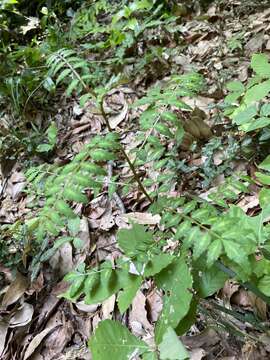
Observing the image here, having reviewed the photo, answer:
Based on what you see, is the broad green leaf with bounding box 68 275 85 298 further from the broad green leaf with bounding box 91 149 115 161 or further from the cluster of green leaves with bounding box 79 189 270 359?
the broad green leaf with bounding box 91 149 115 161

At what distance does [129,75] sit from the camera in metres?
3.22

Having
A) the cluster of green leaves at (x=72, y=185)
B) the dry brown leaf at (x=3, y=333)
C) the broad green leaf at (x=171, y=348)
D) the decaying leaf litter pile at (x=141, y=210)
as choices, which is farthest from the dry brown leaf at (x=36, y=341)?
the broad green leaf at (x=171, y=348)

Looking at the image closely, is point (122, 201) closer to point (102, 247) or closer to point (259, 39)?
point (102, 247)

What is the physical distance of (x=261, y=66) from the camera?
6.24 feet

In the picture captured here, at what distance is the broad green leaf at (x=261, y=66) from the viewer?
6.18ft

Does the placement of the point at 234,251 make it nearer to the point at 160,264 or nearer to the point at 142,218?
the point at 160,264

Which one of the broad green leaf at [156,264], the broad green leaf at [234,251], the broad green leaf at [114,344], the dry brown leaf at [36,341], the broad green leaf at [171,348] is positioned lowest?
the dry brown leaf at [36,341]

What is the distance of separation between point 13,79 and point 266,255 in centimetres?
222

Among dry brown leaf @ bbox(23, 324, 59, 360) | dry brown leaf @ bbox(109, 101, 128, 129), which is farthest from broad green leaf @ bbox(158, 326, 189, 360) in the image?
dry brown leaf @ bbox(109, 101, 128, 129)

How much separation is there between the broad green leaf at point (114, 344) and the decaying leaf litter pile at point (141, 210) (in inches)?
0.9

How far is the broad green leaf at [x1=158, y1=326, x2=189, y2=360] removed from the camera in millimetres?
1219

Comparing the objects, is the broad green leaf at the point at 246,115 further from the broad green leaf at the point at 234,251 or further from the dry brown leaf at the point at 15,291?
the dry brown leaf at the point at 15,291

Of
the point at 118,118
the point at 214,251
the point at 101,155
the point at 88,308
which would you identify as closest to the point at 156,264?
the point at 214,251

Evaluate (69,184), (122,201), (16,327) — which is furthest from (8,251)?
(69,184)
